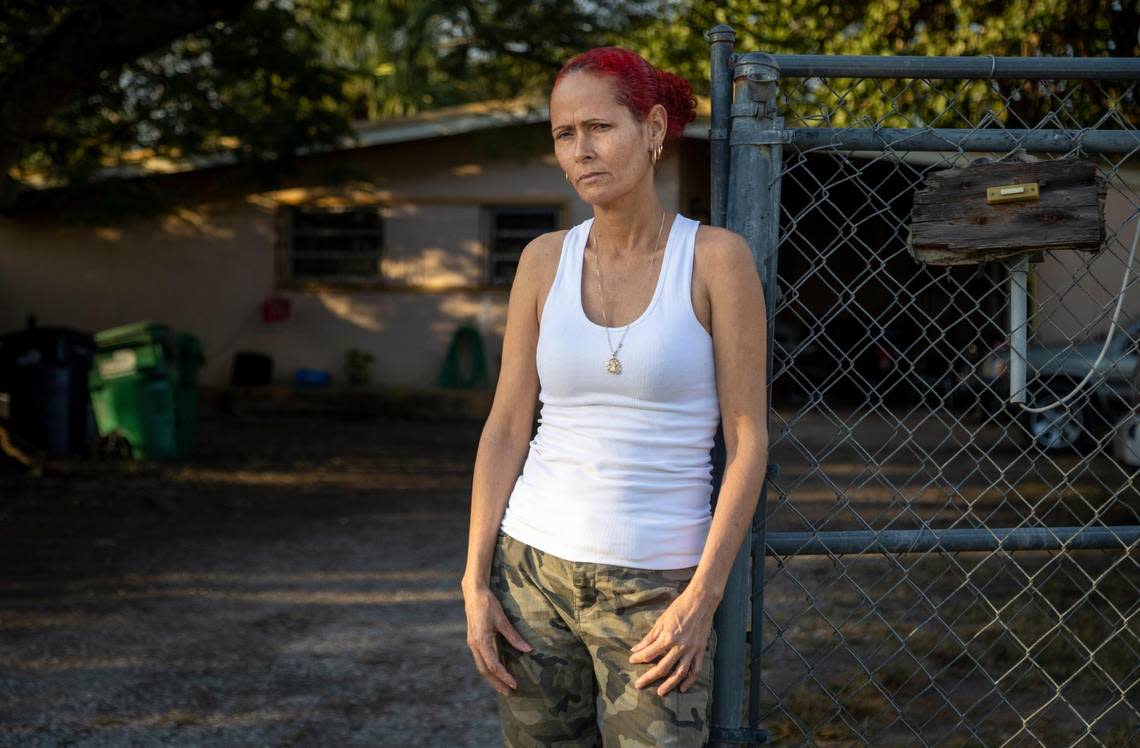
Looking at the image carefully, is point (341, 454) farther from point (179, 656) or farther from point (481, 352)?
point (179, 656)

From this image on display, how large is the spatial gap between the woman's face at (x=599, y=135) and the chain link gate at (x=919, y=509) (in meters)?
0.39

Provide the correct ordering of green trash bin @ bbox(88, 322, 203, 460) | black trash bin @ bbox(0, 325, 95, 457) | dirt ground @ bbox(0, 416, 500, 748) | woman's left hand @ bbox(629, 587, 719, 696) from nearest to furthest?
woman's left hand @ bbox(629, 587, 719, 696)
dirt ground @ bbox(0, 416, 500, 748)
green trash bin @ bbox(88, 322, 203, 460)
black trash bin @ bbox(0, 325, 95, 457)

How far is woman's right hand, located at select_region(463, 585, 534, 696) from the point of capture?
213 cm

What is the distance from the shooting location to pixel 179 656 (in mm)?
5133

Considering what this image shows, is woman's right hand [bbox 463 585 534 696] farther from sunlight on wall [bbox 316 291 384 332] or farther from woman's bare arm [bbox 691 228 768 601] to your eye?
sunlight on wall [bbox 316 291 384 332]

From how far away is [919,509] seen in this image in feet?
29.0

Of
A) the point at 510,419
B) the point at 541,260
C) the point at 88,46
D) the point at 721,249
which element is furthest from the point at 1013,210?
the point at 88,46

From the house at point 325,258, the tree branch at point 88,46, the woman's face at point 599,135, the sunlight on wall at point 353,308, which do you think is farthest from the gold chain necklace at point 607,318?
the sunlight on wall at point 353,308

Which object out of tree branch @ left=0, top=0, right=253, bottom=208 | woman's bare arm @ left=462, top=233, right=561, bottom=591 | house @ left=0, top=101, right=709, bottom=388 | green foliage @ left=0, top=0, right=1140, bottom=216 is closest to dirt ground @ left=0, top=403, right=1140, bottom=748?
woman's bare arm @ left=462, top=233, right=561, bottom=591

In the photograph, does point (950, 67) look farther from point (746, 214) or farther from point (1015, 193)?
point (746, 214)

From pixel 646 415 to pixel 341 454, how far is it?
10097 mm

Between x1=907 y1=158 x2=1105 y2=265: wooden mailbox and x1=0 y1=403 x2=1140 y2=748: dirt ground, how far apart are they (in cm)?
44

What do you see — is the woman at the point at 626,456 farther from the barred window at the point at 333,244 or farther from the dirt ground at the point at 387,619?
the barred window at the point at 333,244

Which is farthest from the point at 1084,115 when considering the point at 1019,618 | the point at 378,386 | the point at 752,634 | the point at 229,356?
the point at 229,356
